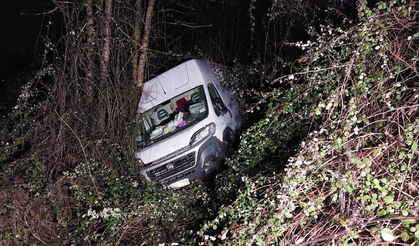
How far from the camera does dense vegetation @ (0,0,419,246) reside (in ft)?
10.5

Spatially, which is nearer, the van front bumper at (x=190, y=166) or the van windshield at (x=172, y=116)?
the van front bumper at (x=190, y=166)

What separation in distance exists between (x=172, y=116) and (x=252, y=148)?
191 centimetres

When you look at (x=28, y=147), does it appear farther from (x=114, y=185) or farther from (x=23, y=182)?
(x=114, y=185)

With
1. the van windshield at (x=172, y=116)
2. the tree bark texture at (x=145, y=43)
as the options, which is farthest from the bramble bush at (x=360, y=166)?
the tree bark texture at (x=145, y=43)

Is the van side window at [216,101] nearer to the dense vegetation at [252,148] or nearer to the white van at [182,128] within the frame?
the white van at [182,128]

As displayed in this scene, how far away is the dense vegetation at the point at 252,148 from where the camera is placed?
10.5ft

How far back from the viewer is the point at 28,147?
6.44 metres

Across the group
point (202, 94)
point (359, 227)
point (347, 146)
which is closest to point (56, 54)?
point (202, 94)

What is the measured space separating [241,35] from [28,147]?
309 inches

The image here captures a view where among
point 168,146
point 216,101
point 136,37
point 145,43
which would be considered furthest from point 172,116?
point 136,37

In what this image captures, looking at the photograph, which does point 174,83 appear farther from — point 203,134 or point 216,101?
point 203,134

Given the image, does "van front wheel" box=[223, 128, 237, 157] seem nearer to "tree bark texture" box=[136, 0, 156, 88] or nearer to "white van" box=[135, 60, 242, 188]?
"white van" box=[135, 60, 242, 188]

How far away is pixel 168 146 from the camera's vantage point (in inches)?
244

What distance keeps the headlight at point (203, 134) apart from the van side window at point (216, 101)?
420 mm
